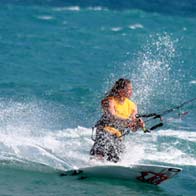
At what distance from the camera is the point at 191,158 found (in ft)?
49.4

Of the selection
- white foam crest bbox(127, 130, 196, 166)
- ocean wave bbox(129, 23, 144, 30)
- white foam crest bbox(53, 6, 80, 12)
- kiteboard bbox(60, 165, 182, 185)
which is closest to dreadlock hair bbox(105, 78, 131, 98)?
kiteboard bbox(60, 165, 182, 185)

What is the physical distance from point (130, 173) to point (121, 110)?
1.11 m

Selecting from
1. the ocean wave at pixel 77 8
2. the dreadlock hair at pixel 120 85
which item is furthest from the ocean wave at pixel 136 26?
the dreadlock hair at pixel 120 85

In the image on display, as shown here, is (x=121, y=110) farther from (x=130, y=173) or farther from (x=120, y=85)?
(x=130, y=173)

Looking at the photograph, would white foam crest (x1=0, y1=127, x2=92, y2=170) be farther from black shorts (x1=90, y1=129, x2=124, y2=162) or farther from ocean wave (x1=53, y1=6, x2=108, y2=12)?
ocean wave (x1=53, y1=6, x2=108, y2=12)

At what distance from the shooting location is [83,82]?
74.3ft

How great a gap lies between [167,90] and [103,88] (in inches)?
72.4

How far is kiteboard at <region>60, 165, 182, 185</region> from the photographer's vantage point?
13023 mm

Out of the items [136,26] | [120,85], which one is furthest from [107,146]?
[136,26]

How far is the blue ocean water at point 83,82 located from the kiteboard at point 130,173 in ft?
0.41

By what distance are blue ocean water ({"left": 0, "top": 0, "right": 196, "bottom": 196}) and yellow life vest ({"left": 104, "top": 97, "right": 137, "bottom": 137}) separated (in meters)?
0.85

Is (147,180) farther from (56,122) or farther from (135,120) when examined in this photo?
(56,122)

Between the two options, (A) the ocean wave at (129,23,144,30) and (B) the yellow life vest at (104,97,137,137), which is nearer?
(B) the yellow life vest at (104,97,137,137)

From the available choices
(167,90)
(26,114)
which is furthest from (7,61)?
(26,114)
